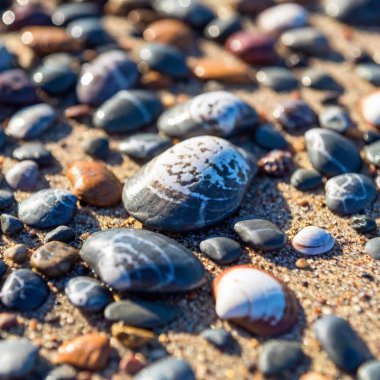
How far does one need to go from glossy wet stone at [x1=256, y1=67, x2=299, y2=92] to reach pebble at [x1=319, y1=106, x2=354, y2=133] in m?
0.41

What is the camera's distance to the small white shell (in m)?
2.68

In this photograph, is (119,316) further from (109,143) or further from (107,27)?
(107,27)

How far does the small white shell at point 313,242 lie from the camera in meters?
2.68

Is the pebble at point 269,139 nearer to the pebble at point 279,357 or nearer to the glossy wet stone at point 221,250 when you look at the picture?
the glossy wet stone at point 221,250

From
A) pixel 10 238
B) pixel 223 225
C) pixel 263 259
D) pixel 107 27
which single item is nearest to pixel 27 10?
pixel 107 27

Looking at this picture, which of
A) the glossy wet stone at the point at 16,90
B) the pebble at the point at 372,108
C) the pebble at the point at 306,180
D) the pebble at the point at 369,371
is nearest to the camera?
the pebble at the point at 369,371

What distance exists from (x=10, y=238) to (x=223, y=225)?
1.07m

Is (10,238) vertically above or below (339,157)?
below

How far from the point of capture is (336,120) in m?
3.40

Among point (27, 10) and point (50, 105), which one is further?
point (27, 10)

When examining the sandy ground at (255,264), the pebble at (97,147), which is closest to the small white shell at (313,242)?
the sandy ground at (255,264)

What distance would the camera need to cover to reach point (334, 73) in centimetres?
395

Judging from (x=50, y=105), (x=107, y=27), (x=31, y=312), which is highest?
(x=107, y=27)

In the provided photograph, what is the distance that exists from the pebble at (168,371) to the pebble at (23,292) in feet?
1.95
